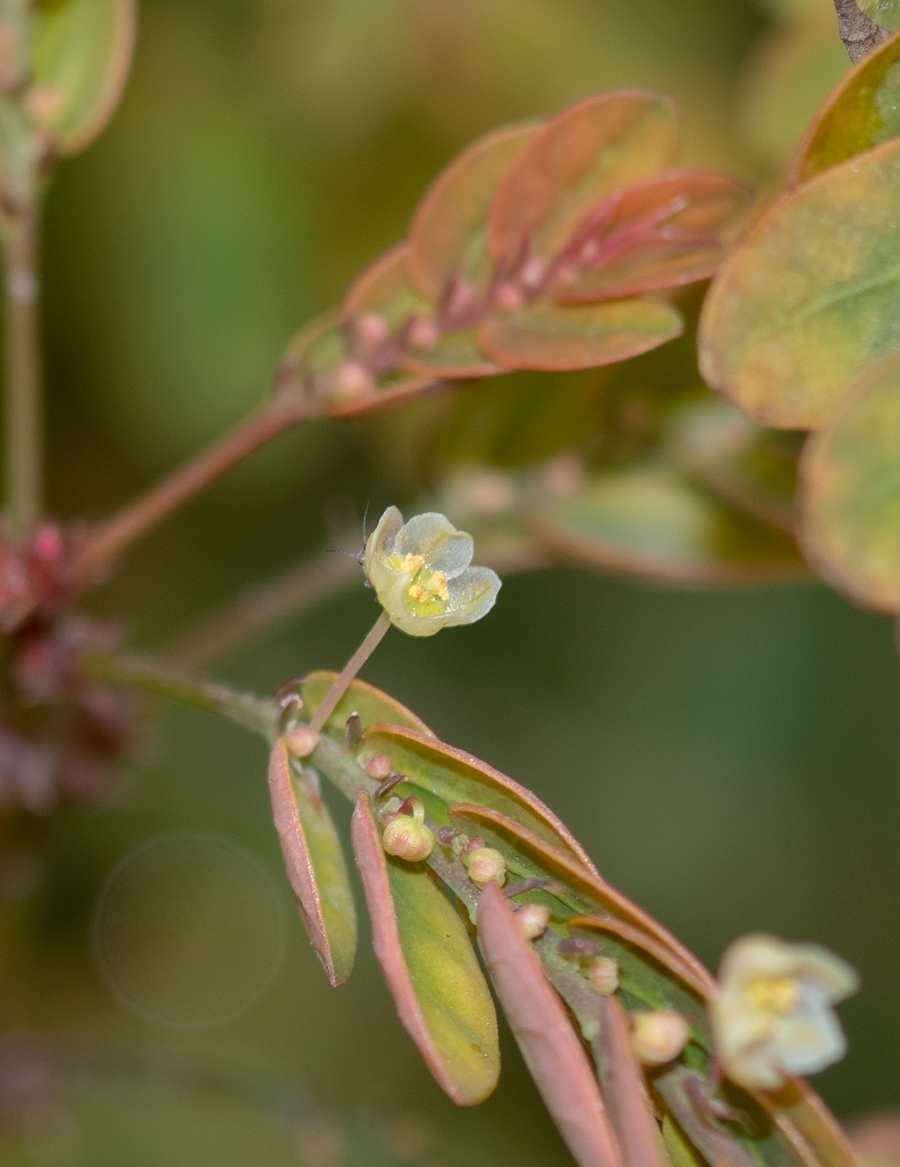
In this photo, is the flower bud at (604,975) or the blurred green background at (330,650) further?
the blurred green background at (330,650)

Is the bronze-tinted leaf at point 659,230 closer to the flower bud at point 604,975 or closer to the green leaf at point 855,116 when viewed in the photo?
the green leaf at point 855,116

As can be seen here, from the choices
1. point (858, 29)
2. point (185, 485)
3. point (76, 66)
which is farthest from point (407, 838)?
point (76, 66)

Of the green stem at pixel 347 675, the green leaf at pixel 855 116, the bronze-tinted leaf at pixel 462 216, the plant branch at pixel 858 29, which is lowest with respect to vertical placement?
the green stem at pixel 347 675

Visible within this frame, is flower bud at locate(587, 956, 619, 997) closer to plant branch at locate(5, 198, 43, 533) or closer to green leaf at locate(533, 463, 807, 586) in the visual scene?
green leaf at locate(533, 463, 807, 586)

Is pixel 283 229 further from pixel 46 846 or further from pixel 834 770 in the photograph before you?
pixel 834 770

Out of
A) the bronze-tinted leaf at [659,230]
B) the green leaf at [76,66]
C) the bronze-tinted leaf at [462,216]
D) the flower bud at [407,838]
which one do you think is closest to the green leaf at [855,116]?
the bronze-tinted leaf at [659,230]

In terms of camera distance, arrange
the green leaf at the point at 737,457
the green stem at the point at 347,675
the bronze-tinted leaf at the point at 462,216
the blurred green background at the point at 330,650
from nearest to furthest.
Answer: the green stem at the point at 347,675 → the bronze-tinted leaf at the point at 462,216 → the green leaf at the point at 737,457 → the blurred green background at the point at 330,650

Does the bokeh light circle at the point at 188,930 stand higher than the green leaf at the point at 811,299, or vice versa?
the bokeh light circle at the point at 188,930
